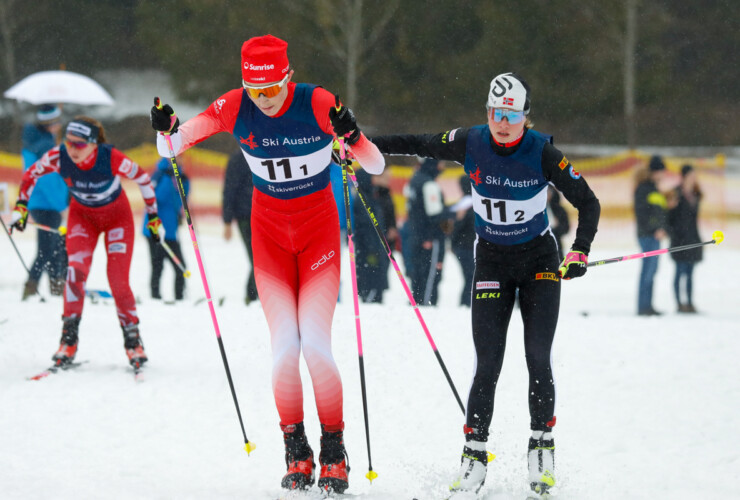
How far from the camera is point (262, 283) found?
4.27 m

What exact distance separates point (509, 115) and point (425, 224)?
17.6ft

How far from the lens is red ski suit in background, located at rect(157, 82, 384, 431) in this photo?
414 cm

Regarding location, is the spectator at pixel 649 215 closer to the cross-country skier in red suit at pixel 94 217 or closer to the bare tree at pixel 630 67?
the cross-country skier in red suit at pixel 94 217

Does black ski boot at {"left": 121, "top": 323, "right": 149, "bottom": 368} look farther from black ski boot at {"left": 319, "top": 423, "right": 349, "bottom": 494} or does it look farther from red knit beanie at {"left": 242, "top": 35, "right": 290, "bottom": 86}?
red knit beanie at {"left": 242, "top": 35, "right": 290, "bottom": 86}

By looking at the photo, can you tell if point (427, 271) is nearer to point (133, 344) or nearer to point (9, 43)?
point (133, 344)

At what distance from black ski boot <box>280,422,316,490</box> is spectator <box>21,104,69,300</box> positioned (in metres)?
6.06

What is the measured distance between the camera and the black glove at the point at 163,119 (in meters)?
4.08

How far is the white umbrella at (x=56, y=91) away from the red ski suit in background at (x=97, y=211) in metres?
3.83

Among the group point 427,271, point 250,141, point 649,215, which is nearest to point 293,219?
point 250,141

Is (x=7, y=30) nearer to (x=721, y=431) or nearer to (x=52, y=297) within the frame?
(x=52, y=297)

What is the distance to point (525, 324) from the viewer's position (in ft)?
14.0

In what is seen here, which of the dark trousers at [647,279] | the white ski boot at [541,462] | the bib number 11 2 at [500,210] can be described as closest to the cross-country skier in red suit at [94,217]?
the bib number 11 2 at [500,210]

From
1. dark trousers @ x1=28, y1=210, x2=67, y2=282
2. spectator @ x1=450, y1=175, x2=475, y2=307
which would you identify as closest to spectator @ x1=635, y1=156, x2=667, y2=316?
spectator @ x1=450, y1=175, x2=475, y2=307

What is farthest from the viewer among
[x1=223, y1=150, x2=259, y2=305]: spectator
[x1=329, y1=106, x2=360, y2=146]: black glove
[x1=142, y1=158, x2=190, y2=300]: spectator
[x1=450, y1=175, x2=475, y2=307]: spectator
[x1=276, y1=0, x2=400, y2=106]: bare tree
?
[x1=276, y1=0, x2=400, y2=106]: bare tree
